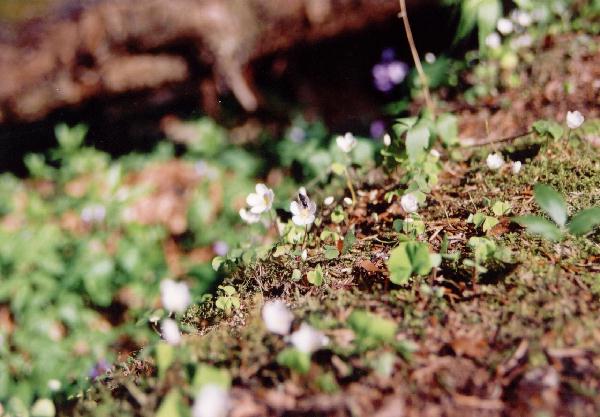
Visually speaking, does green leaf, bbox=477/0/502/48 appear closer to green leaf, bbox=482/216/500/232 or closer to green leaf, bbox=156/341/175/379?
green leaf, bbox=482/216/500/232

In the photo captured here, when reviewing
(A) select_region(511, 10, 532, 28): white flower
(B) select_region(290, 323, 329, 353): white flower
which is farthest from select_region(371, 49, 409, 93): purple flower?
(B) select_region(290, 323, 329, 353): white flower

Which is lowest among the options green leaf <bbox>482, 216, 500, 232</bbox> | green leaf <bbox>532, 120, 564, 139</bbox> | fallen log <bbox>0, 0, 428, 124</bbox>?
green leaf <bbox>482, 216, 500, 232</bbox>

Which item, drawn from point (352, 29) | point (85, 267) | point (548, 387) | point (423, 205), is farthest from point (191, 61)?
point (548, 387)

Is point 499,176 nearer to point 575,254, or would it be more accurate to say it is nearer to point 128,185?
point 575,254

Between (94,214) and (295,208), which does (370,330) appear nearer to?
(295,208)

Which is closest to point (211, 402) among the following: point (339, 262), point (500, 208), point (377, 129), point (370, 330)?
point (370, 330)

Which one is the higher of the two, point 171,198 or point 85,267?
point 171,198
